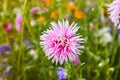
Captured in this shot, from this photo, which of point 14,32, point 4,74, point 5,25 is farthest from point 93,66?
point 14,32

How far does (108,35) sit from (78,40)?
4.68 ft

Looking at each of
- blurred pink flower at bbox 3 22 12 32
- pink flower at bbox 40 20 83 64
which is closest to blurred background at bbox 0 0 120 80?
blurred pink flower at bbox 3 22 12 32

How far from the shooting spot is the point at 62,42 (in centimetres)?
98

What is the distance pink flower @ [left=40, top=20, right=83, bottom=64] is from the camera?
0.97m

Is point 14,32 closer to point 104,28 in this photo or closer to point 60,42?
point 104,28

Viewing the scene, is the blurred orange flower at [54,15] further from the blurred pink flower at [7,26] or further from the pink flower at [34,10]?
the blurred pink flower at [7,26]

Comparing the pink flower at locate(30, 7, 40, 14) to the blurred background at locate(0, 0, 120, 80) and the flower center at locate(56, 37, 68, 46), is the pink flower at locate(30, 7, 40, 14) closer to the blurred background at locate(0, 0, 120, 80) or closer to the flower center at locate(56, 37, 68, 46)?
the blurred background at locate(0, 0, 120, 80)

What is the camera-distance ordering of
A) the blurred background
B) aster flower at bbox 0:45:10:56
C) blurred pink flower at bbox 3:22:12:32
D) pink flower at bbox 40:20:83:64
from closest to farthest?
pink flower at bbox 40:20:83:64 < the blurred background < aster flower at bbox 0:45:10:56 < blurred pink flower at bbox 3:22:12:32

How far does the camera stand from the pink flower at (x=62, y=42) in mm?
975

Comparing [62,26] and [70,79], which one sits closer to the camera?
[62,26]

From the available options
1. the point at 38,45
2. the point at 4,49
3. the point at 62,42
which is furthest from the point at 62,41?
the point at 4,49

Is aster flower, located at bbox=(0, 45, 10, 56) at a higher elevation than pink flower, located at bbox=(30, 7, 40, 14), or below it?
below

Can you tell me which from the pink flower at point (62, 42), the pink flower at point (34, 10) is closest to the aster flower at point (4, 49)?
the pink flower at point (34, 10)

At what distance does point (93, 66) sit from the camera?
6.36ft
